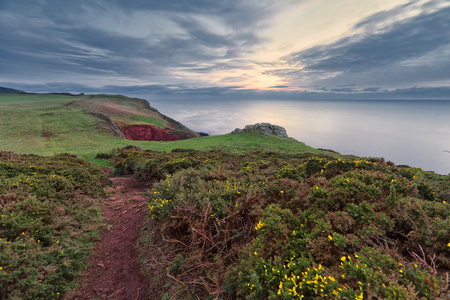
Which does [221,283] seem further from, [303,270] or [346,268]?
[346,268]

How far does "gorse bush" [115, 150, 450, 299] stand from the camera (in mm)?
2625

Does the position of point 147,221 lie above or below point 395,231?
below

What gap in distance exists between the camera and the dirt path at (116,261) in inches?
174

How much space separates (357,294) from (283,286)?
101 centimetres

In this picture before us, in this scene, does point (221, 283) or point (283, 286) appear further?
point (221, 283)

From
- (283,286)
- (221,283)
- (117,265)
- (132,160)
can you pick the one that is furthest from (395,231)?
(132,160)

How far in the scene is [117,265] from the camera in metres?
5.20

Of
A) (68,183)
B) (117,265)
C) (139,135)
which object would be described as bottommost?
(139,135)

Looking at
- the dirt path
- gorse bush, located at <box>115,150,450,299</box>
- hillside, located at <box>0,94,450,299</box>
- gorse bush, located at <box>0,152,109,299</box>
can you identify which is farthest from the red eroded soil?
gorse bush, located at <box>115,150,450,299</box>

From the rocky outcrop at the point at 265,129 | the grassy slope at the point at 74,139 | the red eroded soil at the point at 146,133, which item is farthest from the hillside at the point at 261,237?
the red eroded soil at the point at 146,133

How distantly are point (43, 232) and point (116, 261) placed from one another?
6.59 feet

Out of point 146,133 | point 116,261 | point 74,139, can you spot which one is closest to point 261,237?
point 116,261

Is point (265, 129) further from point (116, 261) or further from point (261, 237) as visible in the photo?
point (261, 237)

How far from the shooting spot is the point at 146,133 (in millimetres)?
54750
